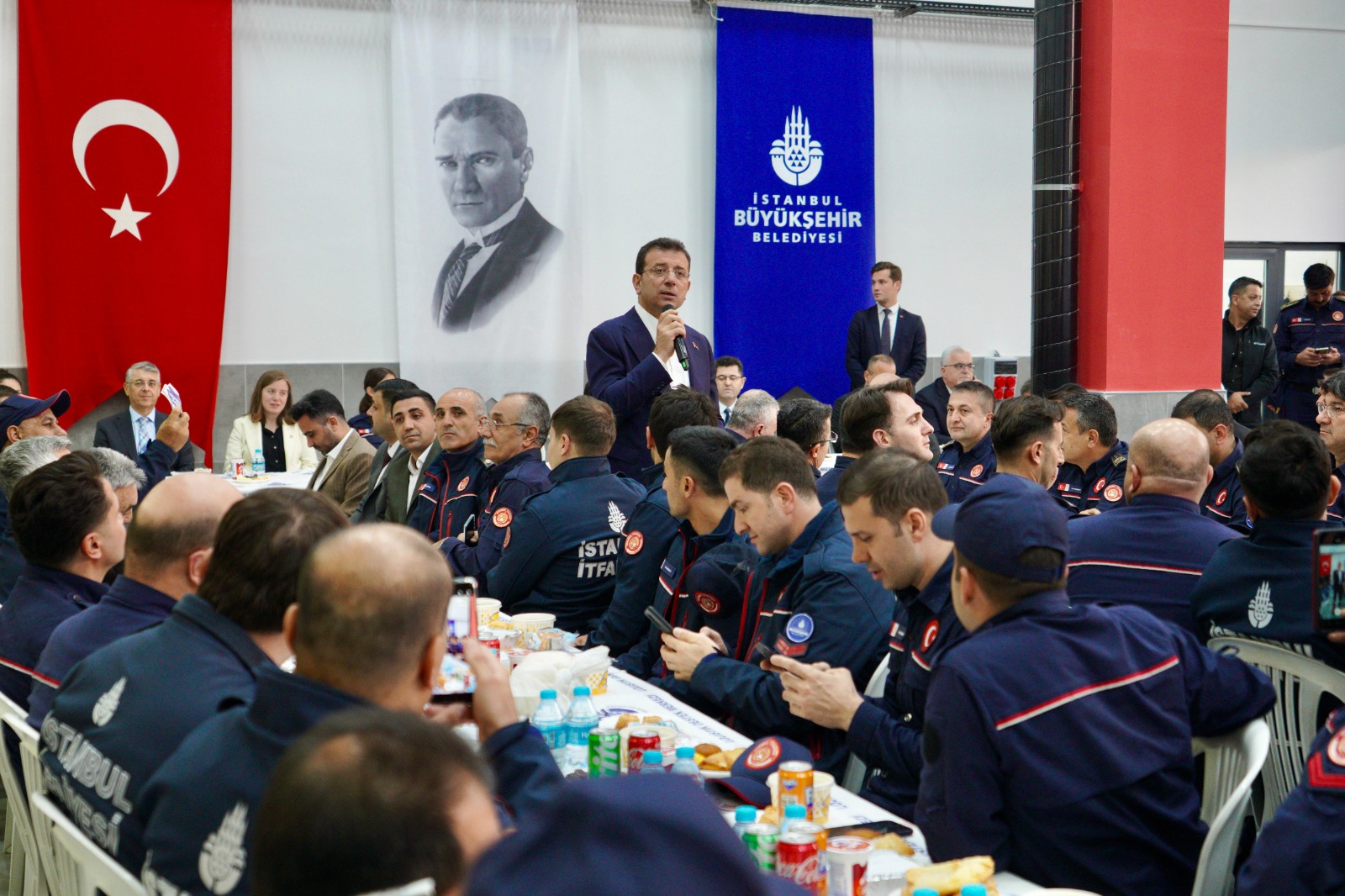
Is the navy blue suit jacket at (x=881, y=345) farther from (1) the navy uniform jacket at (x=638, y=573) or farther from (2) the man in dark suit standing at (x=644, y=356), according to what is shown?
(1) the navy uniform jacket at (x=638, y=573)

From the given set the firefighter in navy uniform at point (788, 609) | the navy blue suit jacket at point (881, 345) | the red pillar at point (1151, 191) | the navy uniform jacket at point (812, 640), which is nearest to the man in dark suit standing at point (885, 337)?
the navy blue suit jacket at point (881, 345)

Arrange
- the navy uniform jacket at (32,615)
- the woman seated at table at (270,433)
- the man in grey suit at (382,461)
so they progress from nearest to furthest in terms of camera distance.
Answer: the navy uniform jacket at (32,615) < the man in grey suit at (382,461) < the woman seated at table at (270,433)

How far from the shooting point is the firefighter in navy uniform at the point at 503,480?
4.80m

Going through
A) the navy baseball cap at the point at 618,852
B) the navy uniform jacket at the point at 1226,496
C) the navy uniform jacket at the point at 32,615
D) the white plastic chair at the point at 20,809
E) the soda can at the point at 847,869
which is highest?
the navy baseball cap at the point at 618,852

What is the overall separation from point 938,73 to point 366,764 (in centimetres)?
1093

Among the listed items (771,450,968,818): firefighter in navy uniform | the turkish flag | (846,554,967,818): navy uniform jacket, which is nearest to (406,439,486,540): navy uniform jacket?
(771,450,968,818): firefighter in navy uniform

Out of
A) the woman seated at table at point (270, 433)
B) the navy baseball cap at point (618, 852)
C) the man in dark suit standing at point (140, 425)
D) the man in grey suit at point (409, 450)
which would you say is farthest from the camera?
the woman seated at table at point (270, 433)

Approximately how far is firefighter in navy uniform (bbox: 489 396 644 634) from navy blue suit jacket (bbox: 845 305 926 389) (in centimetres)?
614

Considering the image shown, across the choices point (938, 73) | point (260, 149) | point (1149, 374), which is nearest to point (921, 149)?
point (938, 73)

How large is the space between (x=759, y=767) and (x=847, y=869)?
0.48 meters

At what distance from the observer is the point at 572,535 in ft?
13.9

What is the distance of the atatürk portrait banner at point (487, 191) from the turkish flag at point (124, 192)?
4.44 feet

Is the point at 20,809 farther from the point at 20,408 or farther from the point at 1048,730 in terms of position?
the point at 20,408

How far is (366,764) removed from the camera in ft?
3.27
